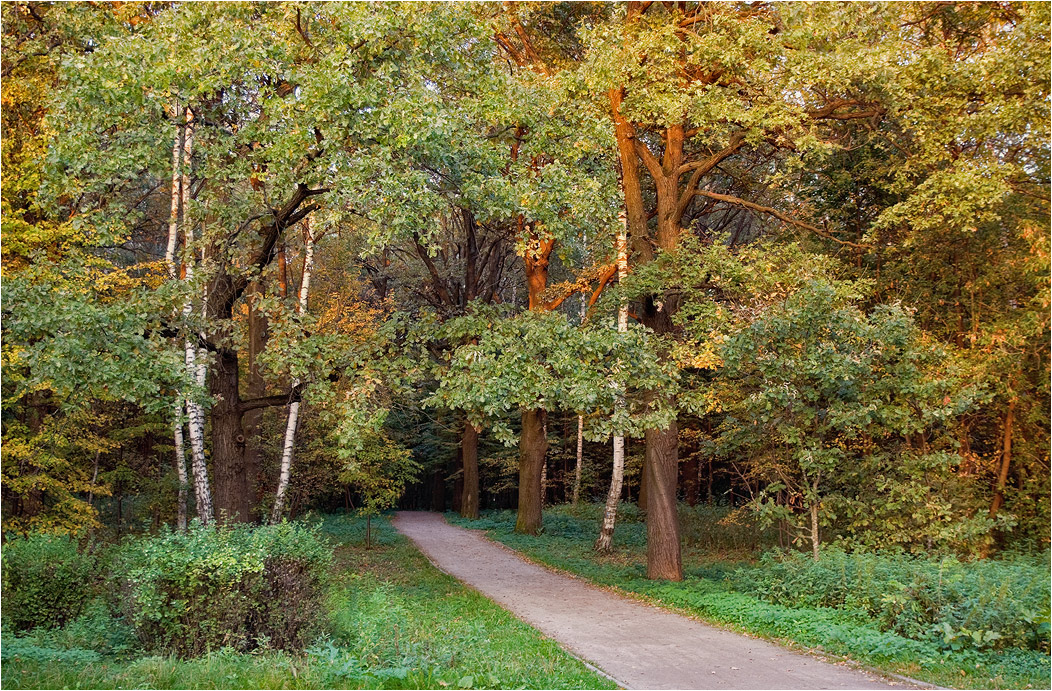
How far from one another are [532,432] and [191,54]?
44.6 ft

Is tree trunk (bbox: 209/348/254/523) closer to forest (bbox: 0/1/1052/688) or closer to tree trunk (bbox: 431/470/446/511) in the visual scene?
forest (bbox: 0/1/1052/688)

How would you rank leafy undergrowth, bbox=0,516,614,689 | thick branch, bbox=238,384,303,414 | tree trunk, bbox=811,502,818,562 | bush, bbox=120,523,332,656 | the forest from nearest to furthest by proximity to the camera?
leafy undergrowth, bbox=0,516,614,689 → bush, bbox=120,523,332,656 → the forest → tree trunk, bbox=811,502,818,562 → thick branch, bbox=238,384,303,414

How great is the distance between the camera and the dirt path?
6.82 metres

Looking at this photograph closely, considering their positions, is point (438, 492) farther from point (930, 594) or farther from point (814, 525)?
point (930, 594)

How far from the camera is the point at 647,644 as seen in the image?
8242 millimetres

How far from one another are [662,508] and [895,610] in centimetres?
461

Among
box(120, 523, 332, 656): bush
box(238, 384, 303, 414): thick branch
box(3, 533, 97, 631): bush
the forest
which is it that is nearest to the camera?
box(120, 523, 332, 656): bush

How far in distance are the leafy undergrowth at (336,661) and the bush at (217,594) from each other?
20 centimetres

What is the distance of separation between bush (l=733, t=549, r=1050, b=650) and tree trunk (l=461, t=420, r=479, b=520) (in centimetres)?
1654

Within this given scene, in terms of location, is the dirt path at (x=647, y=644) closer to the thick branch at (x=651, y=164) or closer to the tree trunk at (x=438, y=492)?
the thick branch at (x=651, y=164)

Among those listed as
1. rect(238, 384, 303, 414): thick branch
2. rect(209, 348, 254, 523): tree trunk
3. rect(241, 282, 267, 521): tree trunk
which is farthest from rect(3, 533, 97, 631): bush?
rect(241, 282, 267, 521): tree trunk

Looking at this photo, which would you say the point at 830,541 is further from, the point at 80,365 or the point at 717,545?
the point at 80,365

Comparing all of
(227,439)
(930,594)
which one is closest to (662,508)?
(930,594)

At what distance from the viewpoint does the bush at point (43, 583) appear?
7836 mm
